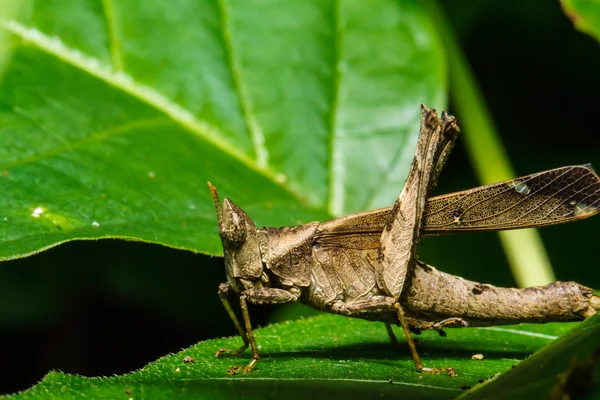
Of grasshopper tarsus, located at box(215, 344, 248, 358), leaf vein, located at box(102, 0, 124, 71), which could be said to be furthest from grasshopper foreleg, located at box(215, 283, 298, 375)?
leaf vein, located at box(102, 0, 124, 71)

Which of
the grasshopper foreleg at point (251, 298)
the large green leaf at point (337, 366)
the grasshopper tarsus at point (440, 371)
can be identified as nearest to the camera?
the large green leaf at point (337, 366)

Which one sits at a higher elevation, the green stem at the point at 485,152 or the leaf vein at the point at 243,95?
the leaf vein at the point at 243,95

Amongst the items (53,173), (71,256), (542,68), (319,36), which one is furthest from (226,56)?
(542,68)

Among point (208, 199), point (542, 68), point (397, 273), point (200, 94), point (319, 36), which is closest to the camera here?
point (397, 273)

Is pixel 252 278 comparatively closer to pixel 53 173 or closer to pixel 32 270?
pixel 53 173

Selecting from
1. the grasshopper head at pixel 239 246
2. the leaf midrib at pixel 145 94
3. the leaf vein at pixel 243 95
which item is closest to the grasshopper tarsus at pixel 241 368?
the grasshopper head at pixel 239 246

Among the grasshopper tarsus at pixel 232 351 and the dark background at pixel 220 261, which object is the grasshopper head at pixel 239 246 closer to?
the grasshopper tarsus at pixel 232 351

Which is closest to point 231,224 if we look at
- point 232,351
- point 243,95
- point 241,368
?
point 232,351

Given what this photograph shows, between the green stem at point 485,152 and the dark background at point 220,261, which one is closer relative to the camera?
the green stem at point 485,152
